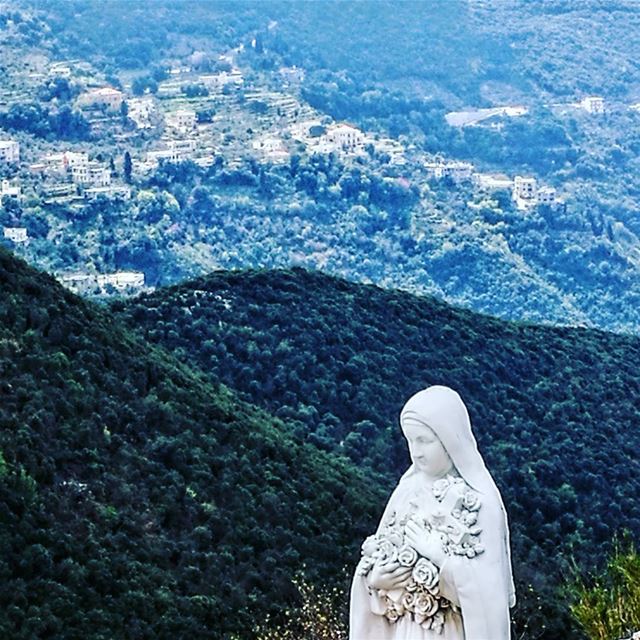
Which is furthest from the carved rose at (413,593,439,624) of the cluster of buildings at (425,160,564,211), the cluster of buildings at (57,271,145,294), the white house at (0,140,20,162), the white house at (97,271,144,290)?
the cluster of buildings at (425,160,564,211)

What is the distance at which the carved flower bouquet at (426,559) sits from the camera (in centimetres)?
834

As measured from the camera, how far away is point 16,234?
64438 millimetres

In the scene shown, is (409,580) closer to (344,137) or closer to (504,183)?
(344,137)

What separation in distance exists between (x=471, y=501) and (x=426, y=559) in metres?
0.31

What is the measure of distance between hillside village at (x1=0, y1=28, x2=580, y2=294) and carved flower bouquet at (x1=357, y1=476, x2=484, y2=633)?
60.3 metres

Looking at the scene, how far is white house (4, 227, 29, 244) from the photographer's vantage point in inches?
2522

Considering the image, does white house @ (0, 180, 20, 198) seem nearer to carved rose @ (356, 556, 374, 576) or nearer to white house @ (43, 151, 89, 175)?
white house @ (43, 151, 89, 175)

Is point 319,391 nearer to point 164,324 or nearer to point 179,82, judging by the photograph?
point 164,324

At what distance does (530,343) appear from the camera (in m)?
38.0

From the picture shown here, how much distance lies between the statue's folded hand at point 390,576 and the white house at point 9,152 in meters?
68.1

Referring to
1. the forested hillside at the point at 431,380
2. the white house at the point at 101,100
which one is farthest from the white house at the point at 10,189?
the forested hillside at the point at 431,380

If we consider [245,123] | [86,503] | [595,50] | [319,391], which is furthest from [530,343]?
[595,50]

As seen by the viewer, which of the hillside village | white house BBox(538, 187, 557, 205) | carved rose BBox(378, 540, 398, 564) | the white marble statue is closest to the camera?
the white marble statue

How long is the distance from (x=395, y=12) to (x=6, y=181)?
5064cm
